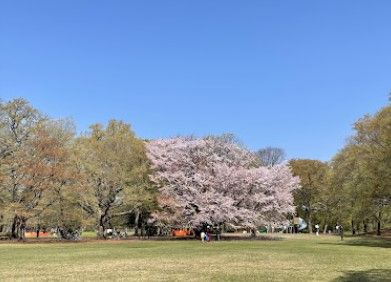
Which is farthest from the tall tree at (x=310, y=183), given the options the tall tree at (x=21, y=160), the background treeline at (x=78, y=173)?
the tall tree at (x=21, y=160)

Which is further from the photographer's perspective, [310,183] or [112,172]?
[310,183]

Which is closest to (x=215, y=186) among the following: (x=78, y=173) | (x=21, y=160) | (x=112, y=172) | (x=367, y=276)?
(x=112, y=172)

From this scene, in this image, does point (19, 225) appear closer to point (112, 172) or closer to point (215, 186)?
point (112, 172)

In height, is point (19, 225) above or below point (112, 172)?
below

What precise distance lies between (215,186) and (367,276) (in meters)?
39.2

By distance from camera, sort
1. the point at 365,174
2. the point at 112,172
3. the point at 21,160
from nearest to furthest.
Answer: the point at 365,174 → the point at 21,160 → the point at 112,172

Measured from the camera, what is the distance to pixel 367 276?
21.5 m

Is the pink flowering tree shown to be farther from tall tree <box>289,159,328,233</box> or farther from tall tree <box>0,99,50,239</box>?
tall tree <box>289,159,328,233</box>

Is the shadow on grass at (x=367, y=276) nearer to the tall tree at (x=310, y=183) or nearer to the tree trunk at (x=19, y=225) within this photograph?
the tree trunk at (x=19, y=225)

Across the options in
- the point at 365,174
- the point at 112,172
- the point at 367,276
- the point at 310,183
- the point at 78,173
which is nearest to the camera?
the point at 367,276

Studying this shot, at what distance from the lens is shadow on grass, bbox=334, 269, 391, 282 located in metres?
20.3

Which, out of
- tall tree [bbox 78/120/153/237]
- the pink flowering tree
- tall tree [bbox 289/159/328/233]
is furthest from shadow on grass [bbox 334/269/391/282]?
tall tree [bbox 289/159/328/233]

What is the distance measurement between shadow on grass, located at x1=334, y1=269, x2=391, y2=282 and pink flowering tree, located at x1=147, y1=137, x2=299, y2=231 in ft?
117

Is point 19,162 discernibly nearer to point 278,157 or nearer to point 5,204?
point 5,204
